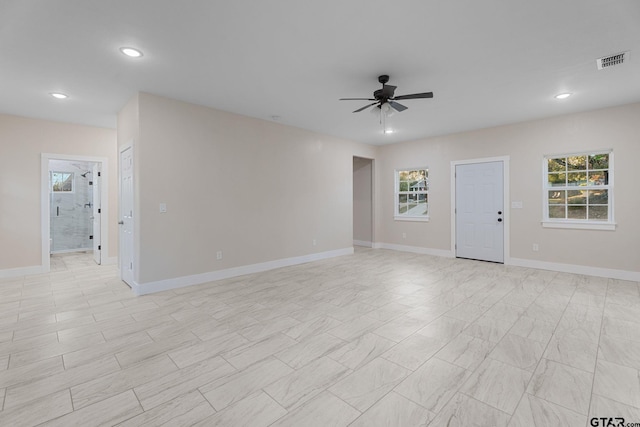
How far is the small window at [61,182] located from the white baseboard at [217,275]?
551 centimetres

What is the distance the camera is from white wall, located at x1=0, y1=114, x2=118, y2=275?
4.83 m

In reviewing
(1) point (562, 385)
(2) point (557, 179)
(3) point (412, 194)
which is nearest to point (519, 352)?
(1) point (562, 385)

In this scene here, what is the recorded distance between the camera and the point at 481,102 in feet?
14.4

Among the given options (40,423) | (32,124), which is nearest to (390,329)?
(40,423)

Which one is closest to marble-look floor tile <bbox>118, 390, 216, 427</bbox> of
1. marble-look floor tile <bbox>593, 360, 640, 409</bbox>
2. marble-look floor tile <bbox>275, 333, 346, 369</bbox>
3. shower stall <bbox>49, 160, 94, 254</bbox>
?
marble-look floor tile <bbox>275, 333, 346, 369</bbox>

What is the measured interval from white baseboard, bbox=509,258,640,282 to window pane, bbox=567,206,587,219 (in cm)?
86

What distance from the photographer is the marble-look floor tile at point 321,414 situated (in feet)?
5.35

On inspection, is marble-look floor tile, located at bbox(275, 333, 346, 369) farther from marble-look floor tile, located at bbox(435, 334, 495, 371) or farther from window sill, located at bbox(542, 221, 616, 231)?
window sill, located at bbox(542, 221, 616, 231)

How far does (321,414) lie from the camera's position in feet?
5.59

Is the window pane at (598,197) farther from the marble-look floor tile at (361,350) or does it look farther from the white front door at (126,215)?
the white front door at (126,215)

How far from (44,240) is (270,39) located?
5540 mm

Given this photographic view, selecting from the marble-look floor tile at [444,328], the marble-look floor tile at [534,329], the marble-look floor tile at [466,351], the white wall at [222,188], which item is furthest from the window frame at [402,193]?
the marble-look floor tile at [466,351]

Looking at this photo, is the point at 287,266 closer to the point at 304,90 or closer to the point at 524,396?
the point at 304,90

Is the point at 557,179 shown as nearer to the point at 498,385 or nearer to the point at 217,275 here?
the point at 498,385
